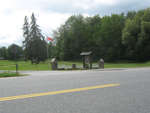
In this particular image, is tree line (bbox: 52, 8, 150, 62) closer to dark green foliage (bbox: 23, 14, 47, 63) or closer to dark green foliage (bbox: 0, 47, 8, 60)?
dark green foliage (bbox: 23, 14, 47, 63)

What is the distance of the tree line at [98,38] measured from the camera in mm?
47844

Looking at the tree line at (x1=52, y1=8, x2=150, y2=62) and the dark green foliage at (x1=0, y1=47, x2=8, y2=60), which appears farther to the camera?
the dark green foliage at (x1=0, y1=47, x2=8, y2=60)

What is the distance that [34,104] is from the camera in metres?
4.74

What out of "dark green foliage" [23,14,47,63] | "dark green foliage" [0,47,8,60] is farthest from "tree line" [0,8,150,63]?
"dark green foliage" [0,47,8,60]

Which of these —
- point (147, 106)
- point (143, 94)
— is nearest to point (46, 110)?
point (147, 106)

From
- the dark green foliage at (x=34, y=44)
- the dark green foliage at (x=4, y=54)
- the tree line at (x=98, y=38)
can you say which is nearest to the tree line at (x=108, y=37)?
the tree line at (x=98, y=38)

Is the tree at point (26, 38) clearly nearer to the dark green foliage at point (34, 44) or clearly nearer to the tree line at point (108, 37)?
the dark green foliage at point (34, 44)

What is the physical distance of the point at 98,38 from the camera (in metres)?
60.9

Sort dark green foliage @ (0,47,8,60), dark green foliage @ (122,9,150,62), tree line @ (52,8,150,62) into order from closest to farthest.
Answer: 1. dark green foliage @ (122,9,150,62)
2. tree line @ (52,8,150,62)
3. dark green foliage @ (0,47,8,60)

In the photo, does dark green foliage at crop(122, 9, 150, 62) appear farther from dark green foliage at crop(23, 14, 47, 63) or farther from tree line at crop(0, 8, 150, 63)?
dark green foliage at crop(23, 14, 47, 63)

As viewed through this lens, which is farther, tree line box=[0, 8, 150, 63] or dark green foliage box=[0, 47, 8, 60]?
dark green foliage box=[0, 47, 8, 60]

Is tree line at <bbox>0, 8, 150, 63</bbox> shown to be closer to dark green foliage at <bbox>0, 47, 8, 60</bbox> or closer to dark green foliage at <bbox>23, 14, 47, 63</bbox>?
dark green foliage at <bbox>23, 14, 47, 63</bbox>

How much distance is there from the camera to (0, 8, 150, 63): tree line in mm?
47844

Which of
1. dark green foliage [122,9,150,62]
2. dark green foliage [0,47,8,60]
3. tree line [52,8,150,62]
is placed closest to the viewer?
dark green foliage [122,9,150,62]
